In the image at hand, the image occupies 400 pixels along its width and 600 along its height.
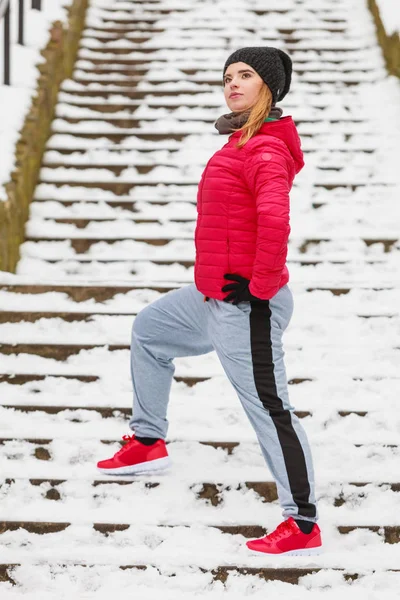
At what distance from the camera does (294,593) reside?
100.0 inches

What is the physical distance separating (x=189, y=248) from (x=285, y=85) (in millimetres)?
2105

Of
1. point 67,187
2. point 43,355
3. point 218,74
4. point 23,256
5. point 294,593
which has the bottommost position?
point 294,593

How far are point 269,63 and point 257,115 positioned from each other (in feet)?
0.53

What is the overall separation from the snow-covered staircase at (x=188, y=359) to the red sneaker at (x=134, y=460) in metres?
0.04

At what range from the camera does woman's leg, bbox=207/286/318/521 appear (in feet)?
8.45

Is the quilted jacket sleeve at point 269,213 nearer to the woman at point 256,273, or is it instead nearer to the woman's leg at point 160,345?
the woman at point 256,273

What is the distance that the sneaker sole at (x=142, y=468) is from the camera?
3016 mm

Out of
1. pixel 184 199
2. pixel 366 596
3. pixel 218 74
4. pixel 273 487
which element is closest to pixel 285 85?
pixel 273 487

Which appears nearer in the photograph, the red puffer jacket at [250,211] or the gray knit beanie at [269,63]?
the red puffer jacket at [250,211]

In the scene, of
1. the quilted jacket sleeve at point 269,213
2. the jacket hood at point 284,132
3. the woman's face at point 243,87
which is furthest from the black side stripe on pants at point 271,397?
the woman's face at point 243,87

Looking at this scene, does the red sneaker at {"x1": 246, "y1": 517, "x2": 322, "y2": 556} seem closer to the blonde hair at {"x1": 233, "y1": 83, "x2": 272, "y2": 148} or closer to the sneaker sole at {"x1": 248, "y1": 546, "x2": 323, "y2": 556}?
the sneaker sole at {"x1": 248, "y1": 546, "x2": 323, "y2": 556}

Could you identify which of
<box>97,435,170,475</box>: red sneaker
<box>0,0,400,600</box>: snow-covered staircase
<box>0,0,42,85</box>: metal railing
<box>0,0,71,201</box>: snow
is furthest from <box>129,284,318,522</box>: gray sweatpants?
<box>0,0,42,85</box>: metal railing

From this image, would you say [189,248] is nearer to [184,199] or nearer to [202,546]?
[184,199]

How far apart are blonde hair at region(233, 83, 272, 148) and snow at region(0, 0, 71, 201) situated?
2228mm
